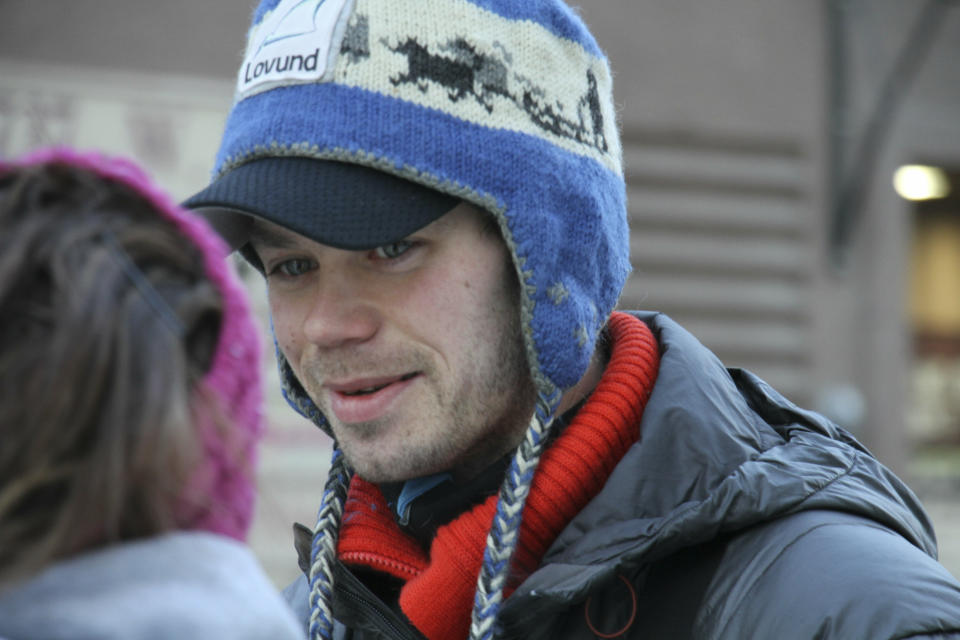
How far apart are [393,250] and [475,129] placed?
228 mm

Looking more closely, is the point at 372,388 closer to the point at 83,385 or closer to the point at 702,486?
the point at 702,486

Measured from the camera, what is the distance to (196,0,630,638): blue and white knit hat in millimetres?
1740

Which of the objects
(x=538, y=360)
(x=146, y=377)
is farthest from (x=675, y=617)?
(x=146, y=377)

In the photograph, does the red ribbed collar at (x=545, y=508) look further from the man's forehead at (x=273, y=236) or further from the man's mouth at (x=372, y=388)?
the man's forehead at (x=273, y=236)

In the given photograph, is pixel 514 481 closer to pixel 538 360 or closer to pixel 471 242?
pixel 538 360

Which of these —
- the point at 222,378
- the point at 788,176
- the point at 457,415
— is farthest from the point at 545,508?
the point at 788,176

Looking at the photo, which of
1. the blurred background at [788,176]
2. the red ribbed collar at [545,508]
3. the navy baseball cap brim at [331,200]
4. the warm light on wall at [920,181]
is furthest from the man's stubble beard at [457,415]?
the warm light on wall at [920,181]

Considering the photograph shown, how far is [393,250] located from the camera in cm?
184

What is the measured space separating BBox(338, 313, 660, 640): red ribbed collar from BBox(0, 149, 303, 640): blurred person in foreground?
2.81 ft

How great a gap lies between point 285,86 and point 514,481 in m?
0.69

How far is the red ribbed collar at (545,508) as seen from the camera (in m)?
1.70

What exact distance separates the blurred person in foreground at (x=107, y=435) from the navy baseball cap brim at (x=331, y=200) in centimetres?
82

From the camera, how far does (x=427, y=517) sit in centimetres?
187

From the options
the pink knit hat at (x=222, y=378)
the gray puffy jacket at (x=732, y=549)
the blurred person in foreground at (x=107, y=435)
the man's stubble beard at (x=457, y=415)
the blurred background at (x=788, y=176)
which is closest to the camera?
the blurred person in foreground at (x=107, y=435)
